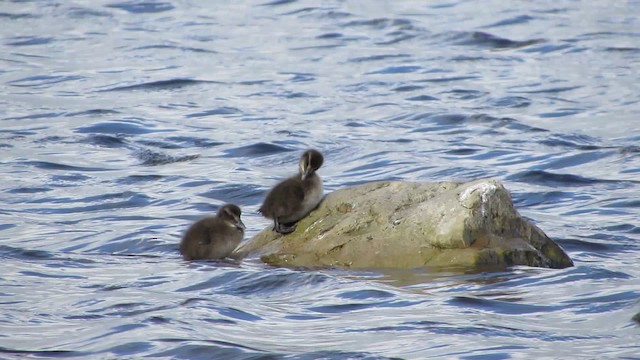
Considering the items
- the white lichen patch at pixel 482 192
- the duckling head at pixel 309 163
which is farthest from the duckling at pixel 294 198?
the white lichen patch at pixel 482 192

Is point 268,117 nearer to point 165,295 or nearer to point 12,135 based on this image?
point 12,135

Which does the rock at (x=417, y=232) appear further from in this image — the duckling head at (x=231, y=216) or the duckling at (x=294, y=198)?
the duckling head at (x=231, y=216)

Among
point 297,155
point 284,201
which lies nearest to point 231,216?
point 284,201

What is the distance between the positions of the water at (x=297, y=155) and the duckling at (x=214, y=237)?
0.13 meters

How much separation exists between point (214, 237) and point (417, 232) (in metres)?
1.78

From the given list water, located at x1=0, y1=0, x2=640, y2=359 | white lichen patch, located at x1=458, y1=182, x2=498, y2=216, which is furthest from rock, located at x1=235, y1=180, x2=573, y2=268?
water, located at x1=0, y1=0, x2=640, y2=359

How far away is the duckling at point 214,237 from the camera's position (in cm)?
1102

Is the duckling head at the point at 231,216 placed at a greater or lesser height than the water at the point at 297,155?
greater

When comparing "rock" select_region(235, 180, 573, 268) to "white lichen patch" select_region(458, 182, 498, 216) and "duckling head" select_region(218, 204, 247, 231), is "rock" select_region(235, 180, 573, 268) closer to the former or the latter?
"white lichen patch" select_region(458, 182, 498, 216)

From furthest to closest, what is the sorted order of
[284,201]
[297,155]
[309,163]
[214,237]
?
[297,155] < [214,237] < [309,163] < [284,201]

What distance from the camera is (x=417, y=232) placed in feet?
33.4

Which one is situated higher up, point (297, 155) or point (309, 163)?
point (309, 163)

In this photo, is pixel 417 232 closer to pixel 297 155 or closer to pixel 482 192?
pixel 482 192

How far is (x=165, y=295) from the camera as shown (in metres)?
9.70
